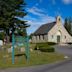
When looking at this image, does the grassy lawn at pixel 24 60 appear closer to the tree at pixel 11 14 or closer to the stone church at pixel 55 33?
the tree at pixel 11 14

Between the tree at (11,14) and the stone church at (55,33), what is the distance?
12988mm

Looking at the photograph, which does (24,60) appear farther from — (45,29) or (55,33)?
(45,29)

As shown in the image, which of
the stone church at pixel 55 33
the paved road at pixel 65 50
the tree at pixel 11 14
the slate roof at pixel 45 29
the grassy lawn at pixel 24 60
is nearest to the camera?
the grassy lawn at pixel 24 60

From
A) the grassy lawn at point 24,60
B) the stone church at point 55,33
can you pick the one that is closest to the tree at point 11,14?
the stone church at point 55,33

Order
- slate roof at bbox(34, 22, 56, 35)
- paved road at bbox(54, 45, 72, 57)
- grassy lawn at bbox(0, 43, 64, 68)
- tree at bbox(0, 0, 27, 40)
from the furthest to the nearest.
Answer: slate roof at bbox(34, 22, 56, 35) → tree at bbox(0, 0, 27, 40) → paved road at bbox(54, 45, 72, 57) → grassy lawn at bbox(0, 43, 64, 68)

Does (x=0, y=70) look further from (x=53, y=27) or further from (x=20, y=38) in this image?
(x=53, y=27)

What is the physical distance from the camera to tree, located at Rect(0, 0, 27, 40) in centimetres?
5433

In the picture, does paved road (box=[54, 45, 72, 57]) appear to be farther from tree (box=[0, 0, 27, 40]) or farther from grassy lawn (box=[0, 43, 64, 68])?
tree (box=[0, 0, 27, 40])

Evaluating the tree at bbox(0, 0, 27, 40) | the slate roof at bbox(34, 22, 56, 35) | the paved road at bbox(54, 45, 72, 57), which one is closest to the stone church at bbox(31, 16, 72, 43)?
the slate roof at bbox(34, 22, 56, 35)

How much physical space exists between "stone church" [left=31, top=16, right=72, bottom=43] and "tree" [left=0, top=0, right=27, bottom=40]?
13.0 metres

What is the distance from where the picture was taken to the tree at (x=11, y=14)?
54.3 metres

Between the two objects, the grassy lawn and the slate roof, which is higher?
the slate roof

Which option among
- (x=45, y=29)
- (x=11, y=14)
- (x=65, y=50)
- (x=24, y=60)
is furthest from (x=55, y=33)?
(x=24, y=60)

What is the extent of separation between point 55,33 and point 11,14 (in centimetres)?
2112
